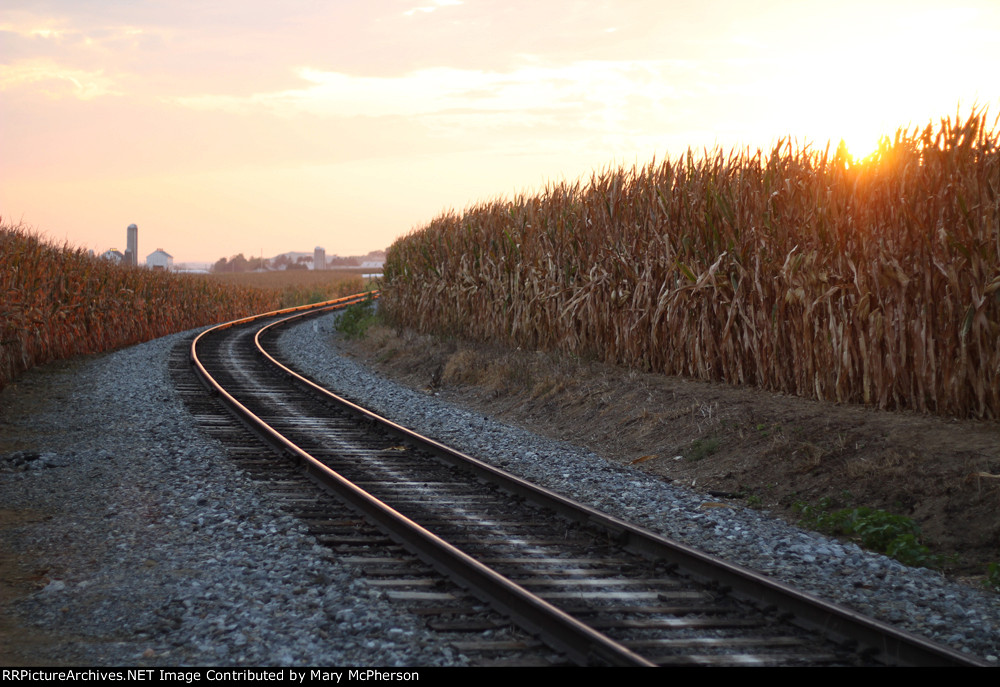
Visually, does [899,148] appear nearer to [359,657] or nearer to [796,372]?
[796,372]

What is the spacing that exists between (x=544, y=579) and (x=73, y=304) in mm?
19242

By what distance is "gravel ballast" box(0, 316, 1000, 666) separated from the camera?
437 cm

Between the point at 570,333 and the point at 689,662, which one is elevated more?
the point at 570,333

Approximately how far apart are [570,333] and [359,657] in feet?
33.8

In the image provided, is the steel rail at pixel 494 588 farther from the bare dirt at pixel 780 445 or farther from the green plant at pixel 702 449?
the green plant at pixel 702 449

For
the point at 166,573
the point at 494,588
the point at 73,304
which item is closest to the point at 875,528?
the point at 494,588

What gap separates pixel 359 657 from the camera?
13.7 ft

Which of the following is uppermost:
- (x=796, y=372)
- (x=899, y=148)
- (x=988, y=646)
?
(x=899, y=148)

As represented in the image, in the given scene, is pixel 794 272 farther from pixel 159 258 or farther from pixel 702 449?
pixel 159 258

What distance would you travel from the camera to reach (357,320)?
28.7m

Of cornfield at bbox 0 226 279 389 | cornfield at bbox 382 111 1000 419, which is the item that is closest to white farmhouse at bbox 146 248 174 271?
cornfield at bbox 0 226 279 389

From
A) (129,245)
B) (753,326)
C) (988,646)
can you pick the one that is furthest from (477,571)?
(129,245)

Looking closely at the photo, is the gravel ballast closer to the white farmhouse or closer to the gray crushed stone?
the gray crushed stone

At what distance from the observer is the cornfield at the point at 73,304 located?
16.5 m
